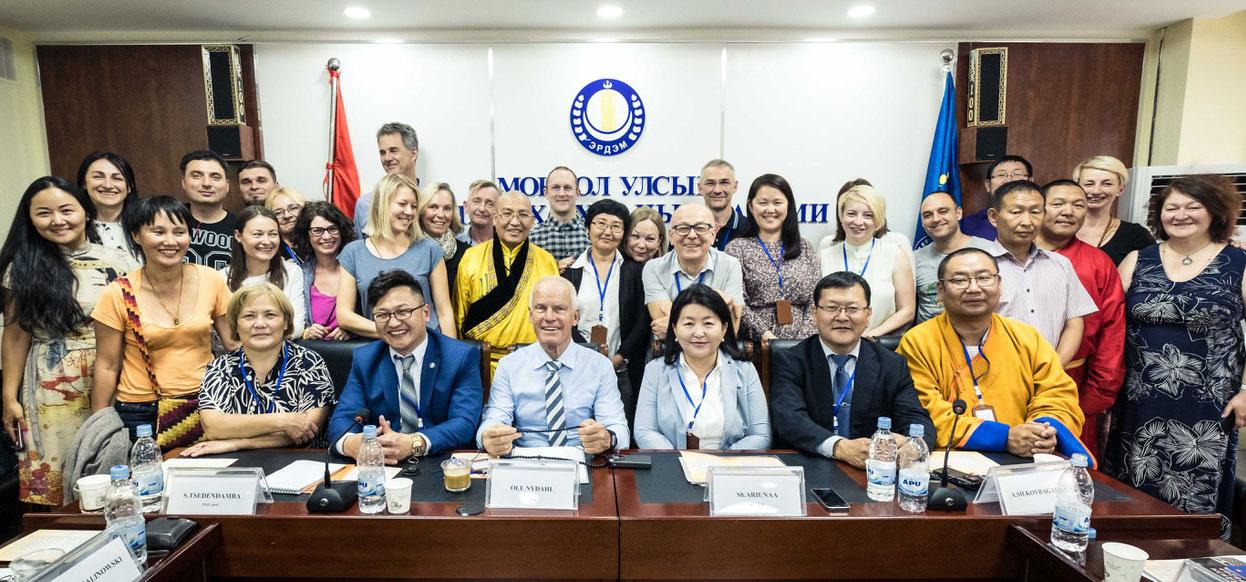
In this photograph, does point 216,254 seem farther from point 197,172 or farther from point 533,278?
point 533,278

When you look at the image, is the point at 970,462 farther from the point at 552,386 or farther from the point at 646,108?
the point at 646,108

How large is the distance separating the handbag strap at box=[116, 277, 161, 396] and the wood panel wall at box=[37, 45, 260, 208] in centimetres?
267

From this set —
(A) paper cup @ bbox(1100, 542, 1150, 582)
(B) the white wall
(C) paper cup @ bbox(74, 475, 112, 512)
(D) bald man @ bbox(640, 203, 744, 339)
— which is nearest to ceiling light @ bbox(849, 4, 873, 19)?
(B) the white wall

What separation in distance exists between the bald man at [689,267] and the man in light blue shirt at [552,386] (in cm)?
55

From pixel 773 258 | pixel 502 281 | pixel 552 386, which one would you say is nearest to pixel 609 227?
pixel 502 281

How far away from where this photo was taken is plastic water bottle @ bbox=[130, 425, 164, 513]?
1.55 meters

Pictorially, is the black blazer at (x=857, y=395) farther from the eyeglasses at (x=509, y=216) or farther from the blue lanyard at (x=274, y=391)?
the blue lanyard at (x=274, y=391)

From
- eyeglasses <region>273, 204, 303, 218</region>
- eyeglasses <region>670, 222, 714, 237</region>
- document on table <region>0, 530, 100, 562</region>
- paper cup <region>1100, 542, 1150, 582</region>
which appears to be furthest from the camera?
eyeglasses <region>273, 204, 303, 218</region>

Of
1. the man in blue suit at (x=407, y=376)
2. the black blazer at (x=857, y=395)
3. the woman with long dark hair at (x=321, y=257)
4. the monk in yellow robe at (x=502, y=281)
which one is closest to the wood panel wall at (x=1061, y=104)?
the black blazer at (x=857, y=395)

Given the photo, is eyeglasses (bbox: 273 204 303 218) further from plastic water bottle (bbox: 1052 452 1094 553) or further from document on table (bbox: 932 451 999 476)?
plastic water bottle (bbox: 1052 452 1094 553)

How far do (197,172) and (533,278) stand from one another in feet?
6.29

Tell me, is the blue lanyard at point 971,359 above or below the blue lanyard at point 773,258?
below

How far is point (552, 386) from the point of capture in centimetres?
216

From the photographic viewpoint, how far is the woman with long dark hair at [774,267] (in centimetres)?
291
